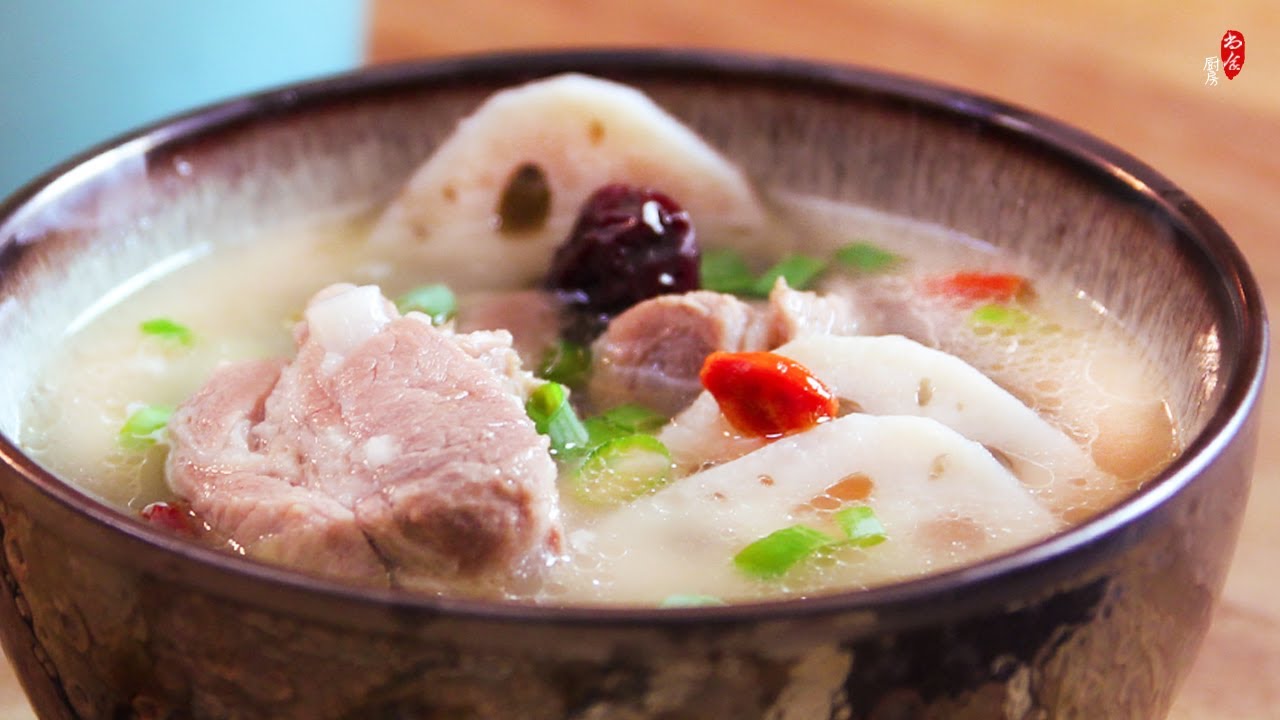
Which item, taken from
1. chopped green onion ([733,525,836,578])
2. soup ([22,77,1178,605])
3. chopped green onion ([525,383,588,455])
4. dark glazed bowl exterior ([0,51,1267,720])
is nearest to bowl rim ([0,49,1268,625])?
dark glazed bowl exterior ([0,51,1267,720])

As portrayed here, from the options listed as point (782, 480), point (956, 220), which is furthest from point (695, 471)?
point (956, 220)

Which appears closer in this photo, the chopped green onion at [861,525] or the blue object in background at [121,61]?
the chopped green onion at [861,525]

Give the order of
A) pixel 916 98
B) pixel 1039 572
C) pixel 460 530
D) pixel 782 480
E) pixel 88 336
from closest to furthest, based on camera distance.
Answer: pixel 1039 572 < pixel 460 530 < pixel 782 480 < pixel 88 336 < pixel 916 98

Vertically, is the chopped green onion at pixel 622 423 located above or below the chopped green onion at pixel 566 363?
below

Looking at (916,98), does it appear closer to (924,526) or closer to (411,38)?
(924,526)

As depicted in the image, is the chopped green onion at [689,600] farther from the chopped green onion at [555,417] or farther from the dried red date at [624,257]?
the dried red date at [624,257]

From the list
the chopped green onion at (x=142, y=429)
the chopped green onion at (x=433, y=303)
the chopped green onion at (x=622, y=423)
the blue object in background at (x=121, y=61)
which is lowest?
the chopped green onion at (x=142, y=429)

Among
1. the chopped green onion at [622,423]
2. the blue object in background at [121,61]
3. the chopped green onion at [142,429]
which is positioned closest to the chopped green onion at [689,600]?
the chopped green onion at [622,423]

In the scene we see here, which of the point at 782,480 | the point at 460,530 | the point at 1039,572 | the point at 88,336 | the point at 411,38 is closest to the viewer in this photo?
the point at 1039,572
